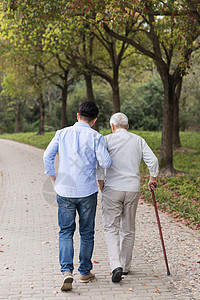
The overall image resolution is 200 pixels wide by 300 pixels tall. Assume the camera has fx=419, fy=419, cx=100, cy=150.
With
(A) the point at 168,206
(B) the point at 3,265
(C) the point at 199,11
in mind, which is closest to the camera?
(B) the point at 3,265

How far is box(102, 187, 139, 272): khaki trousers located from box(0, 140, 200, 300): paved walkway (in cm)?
36

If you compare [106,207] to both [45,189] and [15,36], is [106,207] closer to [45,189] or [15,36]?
[45,189]

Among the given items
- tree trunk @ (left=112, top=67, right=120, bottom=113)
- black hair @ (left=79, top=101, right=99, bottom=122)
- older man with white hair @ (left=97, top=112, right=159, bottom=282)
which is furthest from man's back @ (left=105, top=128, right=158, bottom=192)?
tree trunk @ (left=112, top=67, right=120, bottom=113)

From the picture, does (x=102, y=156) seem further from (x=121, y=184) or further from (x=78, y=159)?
(x=121, y=184)

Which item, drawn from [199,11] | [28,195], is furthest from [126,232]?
[199,11]

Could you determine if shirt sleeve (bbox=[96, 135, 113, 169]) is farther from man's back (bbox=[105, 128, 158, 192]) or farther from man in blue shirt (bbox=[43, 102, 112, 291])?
man's back (bbox=[105, 128, 158, 192])

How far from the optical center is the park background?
33.7ft

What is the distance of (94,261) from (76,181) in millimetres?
1566

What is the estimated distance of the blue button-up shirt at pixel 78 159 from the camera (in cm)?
450

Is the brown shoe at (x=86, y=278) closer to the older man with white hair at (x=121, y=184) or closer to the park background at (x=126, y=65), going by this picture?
the older man with white hair at (x=121, y=184)

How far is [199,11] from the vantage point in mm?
10289

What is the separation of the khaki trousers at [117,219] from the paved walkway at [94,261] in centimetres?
36

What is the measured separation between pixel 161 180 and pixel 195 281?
24.5ft

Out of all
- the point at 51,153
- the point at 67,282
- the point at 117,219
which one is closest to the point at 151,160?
the point at 117,219
